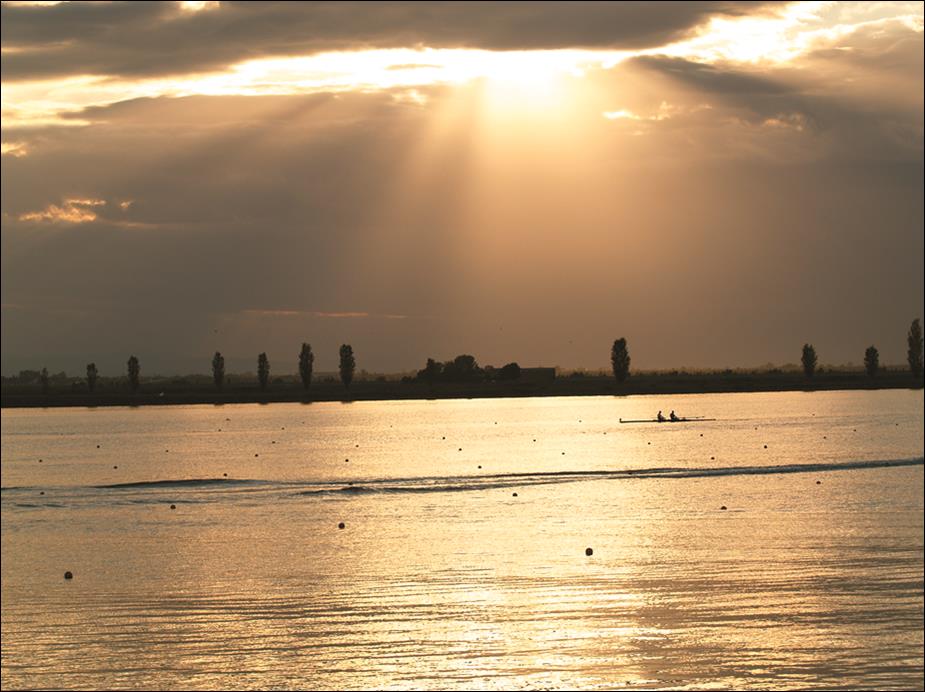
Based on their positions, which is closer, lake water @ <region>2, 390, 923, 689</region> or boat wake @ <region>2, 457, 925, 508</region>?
lake water @ <region>2, 390, 923, 689</region>

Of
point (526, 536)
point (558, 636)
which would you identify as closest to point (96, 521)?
point (526, 536)

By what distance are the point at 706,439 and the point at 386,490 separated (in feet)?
192

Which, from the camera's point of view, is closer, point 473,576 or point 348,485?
point 473,576

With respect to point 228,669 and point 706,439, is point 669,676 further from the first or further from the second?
point 706,439

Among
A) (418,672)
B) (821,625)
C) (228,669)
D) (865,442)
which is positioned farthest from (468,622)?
(865,442)

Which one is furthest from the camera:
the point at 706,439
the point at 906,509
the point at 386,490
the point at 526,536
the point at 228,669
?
the point at 706,439

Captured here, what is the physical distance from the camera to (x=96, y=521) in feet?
206

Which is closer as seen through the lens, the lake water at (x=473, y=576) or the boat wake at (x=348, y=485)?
the lake water at (x=473, y=576)

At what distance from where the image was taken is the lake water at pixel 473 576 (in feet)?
95.0

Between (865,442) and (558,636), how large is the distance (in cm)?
8981

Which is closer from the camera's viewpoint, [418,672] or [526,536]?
[418,672]

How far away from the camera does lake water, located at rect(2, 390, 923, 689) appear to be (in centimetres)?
2897

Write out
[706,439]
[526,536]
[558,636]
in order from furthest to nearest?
[706,439] < [526,536] < [558,636]

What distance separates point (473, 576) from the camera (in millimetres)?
41062
